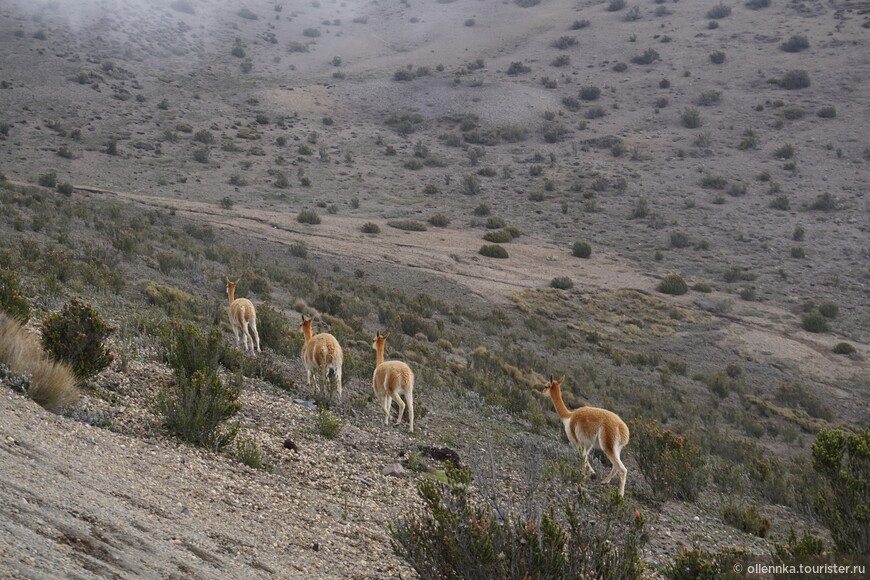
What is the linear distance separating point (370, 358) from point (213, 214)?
20314 millimetres

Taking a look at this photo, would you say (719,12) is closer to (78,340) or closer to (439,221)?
(439,221)

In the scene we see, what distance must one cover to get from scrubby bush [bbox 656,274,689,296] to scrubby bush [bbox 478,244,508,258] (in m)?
7.78

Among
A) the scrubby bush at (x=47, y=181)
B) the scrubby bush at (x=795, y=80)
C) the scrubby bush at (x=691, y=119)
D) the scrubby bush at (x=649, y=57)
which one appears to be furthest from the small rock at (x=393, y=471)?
the scrubby bush at (x=649, y=57)

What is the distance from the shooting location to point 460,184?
4619 cm

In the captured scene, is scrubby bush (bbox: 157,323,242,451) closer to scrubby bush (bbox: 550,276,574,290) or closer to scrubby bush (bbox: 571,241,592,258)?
scrubby bush (bbox: 550,276,574,290)

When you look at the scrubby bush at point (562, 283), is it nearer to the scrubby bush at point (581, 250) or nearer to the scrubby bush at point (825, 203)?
the scrubby bush at point (581, 250)

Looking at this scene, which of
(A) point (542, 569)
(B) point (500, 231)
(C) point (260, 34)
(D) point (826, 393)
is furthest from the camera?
(C) point (260, 34)

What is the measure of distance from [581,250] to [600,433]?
28.2 meters

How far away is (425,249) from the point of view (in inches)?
1330

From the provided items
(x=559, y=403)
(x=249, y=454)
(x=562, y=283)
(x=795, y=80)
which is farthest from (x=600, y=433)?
(x=795, y=80)

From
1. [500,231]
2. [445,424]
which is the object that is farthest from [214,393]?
[500,231]

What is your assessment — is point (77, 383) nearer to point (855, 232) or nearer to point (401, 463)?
point (401, 463)

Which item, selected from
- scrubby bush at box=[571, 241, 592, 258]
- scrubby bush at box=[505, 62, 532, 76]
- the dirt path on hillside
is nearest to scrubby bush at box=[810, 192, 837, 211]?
the dirt path on hillside

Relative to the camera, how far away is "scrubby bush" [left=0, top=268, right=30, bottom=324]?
8.76 m
